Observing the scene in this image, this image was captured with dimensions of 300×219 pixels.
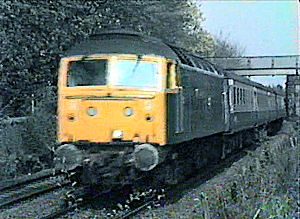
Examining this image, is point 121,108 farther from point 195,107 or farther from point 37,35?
point 37,35

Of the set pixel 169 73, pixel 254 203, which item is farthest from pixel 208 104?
pixel 254 203

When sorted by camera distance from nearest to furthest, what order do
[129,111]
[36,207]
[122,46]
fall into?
[129,111], [36,207], [122,46]

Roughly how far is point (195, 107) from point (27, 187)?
13.9 feet

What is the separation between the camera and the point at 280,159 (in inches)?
454

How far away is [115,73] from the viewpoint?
1154 cm

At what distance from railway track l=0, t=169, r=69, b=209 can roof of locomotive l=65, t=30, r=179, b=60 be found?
2.62 m

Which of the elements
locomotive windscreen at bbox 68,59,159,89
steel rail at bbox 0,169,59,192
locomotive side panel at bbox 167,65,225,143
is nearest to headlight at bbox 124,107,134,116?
locomotive windscreen at bbox 68,59,159,89

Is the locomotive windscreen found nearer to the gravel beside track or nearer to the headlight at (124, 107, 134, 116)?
the headlight at (124, 107, 134, 116)

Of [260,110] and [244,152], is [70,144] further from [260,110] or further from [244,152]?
[260,110]

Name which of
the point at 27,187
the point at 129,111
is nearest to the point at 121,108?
the point at 129,111

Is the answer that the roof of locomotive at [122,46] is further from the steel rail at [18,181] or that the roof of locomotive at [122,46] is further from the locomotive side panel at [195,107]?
the steel rail at [18,181]

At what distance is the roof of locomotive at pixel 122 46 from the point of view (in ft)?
38.3

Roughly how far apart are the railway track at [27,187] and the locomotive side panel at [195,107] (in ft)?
8.30

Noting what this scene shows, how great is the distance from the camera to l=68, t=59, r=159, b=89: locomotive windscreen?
37.6 ft
